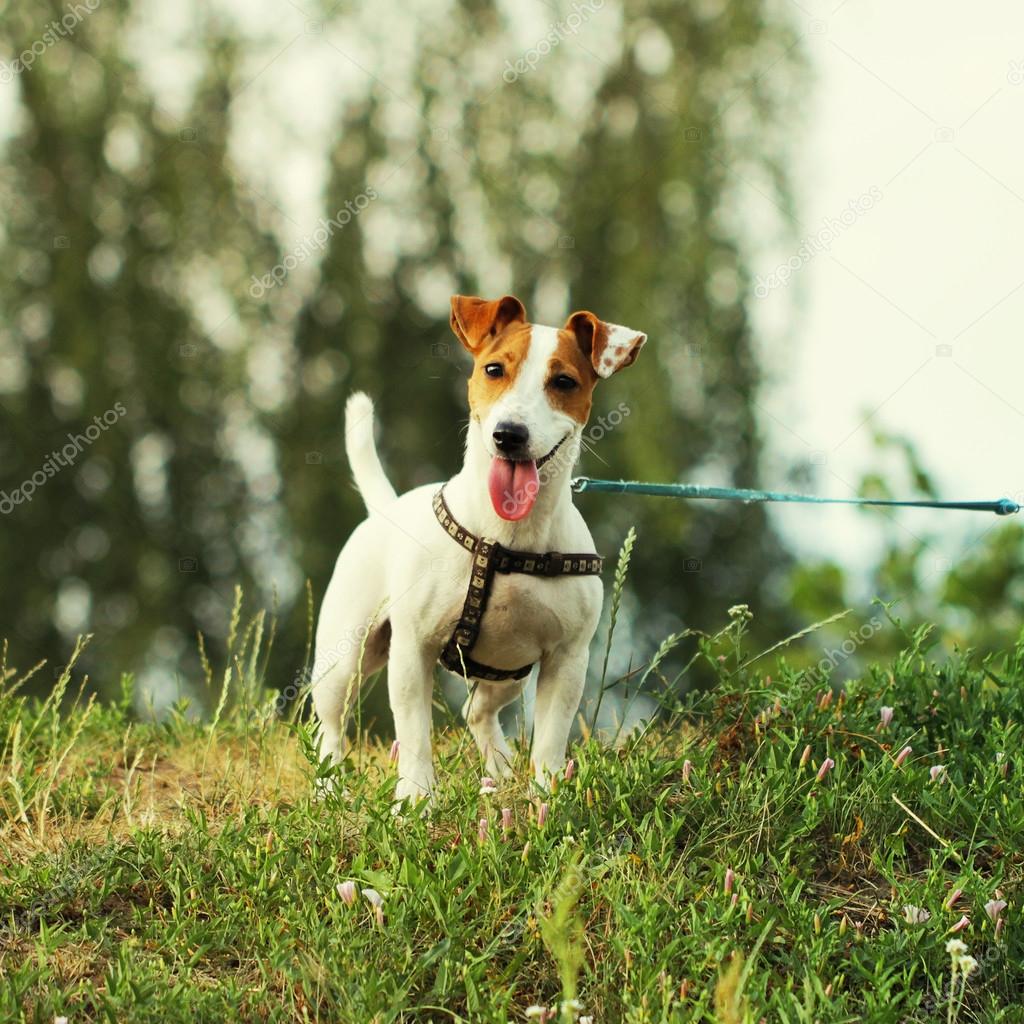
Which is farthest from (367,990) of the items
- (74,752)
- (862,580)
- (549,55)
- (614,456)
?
(549,55)

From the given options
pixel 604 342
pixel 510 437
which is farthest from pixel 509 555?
pixel 604 342

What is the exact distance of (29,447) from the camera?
13.7 metres

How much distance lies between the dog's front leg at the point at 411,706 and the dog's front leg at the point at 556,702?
1.34 feet

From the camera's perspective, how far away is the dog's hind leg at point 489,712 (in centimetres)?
499

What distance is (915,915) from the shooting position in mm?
3408

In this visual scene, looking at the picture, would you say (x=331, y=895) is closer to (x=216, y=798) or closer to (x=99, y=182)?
(x=216, y=798)

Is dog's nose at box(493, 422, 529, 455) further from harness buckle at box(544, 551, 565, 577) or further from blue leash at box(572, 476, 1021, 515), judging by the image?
blue leash at box(572, 476, 1021, 515)

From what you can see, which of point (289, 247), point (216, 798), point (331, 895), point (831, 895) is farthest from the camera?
point (289, 247)

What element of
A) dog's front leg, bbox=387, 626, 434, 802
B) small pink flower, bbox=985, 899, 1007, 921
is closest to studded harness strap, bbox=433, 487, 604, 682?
dog's front leg, bbox=387, 626, 434, 802

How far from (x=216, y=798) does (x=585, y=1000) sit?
206 cm

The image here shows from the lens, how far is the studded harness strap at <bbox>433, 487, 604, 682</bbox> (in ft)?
13.9

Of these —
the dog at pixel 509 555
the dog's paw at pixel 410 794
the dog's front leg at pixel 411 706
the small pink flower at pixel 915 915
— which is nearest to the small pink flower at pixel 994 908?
the small pink flower at pixel 915 915

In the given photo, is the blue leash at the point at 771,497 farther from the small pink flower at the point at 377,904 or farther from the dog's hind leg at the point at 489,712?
the small pink flower at the point at 377,904

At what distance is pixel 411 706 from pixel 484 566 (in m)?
0.59
